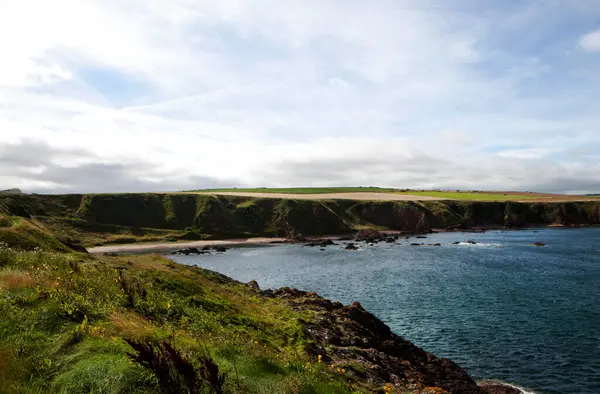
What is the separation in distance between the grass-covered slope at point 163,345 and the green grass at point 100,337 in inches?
1.4

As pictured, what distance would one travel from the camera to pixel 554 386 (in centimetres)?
2364

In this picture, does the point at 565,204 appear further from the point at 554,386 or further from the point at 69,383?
the point at 69,383

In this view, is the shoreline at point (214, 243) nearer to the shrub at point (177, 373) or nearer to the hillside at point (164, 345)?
the hillside at point (164, 345)

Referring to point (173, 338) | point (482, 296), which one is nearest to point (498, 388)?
point (173, 338)

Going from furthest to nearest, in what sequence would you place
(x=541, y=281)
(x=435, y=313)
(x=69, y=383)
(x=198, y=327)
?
1. (x=541, y=281)
2. (x=435, y=313)
3. (x=198, y=327)
4. (x=69, y=383)

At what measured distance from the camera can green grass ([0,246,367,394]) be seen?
30.4ft

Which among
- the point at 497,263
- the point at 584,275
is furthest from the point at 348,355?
the point at 497,263

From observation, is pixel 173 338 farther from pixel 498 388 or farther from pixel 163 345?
pixel 498 388

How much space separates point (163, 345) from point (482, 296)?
44.4m

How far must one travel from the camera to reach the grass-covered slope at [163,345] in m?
9.20

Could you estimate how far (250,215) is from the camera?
485ft

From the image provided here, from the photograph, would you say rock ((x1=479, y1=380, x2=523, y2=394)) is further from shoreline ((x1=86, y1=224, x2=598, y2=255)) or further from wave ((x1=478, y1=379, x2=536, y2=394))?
shoreline ((x1=86, y1=224, x2=598, y2=255))

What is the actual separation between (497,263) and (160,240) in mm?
97891

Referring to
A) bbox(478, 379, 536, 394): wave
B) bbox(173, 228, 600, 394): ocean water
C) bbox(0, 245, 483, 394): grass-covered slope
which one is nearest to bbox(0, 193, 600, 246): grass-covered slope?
bbox(173, 228, 600, 394): ocean water
